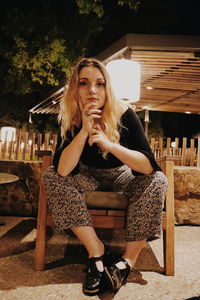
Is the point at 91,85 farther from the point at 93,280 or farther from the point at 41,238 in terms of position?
the point at 93,280

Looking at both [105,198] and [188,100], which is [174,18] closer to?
[188,100]

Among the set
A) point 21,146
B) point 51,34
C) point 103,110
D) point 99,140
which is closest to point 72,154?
point 99,140

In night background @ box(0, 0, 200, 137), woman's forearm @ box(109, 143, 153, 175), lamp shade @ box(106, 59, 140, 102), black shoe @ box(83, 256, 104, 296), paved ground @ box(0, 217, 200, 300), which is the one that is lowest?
paved ground @ box(0, 217, 200, 300)

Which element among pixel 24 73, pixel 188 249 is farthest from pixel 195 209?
pixel 24 73

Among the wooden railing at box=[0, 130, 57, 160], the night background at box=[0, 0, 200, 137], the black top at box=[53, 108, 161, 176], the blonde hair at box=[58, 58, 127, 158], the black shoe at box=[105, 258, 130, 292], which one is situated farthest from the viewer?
the night background at box=[0, 0, 200, 137]

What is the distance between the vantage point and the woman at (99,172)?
170cm

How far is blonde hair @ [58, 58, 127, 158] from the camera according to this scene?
1947 mm

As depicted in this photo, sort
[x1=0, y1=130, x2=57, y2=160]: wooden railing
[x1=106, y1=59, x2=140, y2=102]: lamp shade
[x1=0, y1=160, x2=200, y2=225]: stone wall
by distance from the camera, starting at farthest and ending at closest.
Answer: [x1=0, y1=130, x2=57, y2=160]: wooden railing, [x1=106, y1=59, x2=140, y2=102]: lamp shade, [x1=0, y1=160, x2=200, y2=225]: stone wall

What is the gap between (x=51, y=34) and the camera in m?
11.2

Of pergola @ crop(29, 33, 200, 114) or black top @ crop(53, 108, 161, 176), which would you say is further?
pergola @ crop(29, 33, 200, 114)

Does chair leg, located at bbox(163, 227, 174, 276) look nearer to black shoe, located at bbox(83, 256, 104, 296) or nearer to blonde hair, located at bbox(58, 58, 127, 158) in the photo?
black shoe, located at bbox(83, 256, 104, 296)

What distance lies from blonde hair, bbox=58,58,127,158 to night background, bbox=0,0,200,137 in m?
8.15

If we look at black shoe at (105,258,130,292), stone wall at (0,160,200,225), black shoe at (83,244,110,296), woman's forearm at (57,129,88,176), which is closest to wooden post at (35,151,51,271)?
woman's forearm at (57,129,88,176)

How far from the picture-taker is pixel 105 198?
1890mm
